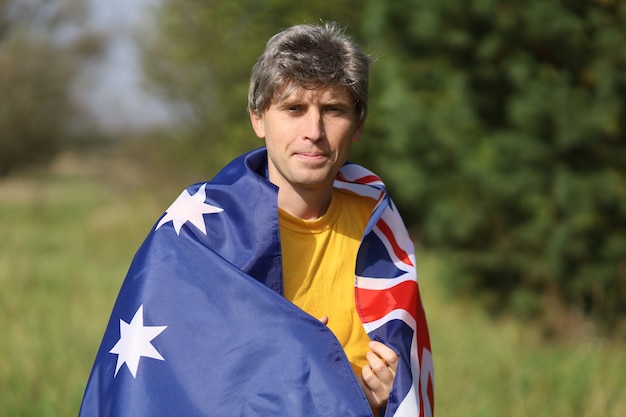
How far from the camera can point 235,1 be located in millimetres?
13250

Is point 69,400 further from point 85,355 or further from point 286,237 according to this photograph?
point 286,237

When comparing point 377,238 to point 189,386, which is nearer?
point 189,386

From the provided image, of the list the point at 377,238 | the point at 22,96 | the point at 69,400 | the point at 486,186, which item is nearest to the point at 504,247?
the point at 486,186

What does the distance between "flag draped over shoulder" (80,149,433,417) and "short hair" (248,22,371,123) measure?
0.29 meters

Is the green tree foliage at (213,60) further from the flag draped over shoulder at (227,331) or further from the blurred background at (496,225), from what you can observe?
the flag draped over shoulder at (227,331)

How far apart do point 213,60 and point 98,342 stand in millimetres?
8348

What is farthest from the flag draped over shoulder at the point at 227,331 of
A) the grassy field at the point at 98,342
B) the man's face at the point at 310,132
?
the grassy field at the point at 98,342

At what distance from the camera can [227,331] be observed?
221 centimetres

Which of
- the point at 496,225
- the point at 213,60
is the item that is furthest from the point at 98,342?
the point at 213,60

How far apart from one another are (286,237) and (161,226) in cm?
37

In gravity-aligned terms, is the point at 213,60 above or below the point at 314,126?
below

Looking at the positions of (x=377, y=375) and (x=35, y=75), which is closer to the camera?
(x=377, y=375)

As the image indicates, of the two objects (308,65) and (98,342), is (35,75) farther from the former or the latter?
(308,65)

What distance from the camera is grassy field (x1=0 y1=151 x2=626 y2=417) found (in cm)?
519
